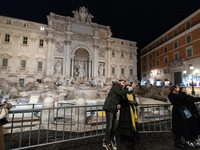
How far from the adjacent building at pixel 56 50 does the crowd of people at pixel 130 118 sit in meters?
18.5

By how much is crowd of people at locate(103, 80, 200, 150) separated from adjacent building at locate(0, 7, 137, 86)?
18491 mm

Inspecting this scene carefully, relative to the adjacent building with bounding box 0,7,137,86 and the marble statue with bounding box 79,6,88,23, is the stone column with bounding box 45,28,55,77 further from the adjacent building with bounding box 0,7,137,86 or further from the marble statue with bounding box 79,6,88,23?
the marble statue with bounding box 79,6,88,23

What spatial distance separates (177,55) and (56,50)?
26258 millimetres

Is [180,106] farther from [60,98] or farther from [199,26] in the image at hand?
[199,26]

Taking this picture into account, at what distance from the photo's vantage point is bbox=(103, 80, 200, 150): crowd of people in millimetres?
2998

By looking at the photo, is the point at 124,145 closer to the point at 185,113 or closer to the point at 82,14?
the point at 185,113

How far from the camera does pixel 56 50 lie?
2103 centimetres

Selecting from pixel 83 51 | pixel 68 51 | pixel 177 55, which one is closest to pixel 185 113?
pixel 68 51

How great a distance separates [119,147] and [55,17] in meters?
24.3

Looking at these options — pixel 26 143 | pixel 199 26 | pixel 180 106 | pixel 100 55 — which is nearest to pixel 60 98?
pixel 26 143

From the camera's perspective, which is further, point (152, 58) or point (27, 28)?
point (152, 58)

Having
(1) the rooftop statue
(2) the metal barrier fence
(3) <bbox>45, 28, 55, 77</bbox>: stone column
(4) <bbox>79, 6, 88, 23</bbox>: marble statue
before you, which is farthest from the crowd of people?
(4) <bbox>79, 6, 88, 23</bbox>: marble statue

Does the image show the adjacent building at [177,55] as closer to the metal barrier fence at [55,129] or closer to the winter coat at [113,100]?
the metal barrier fence at [55,129]

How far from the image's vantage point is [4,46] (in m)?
18.6
